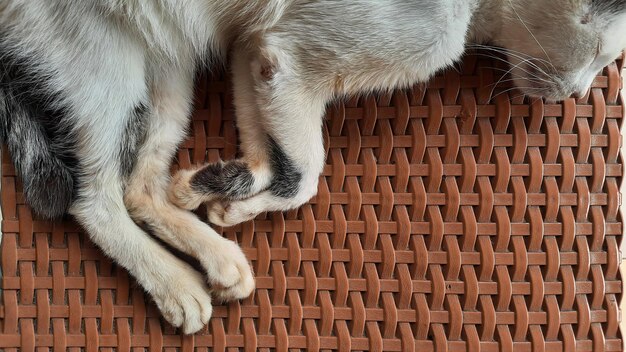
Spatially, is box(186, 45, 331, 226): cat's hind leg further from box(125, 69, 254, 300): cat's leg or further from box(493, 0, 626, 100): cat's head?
box(493, 0, 626, 100): cat's head

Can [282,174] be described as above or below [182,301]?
above

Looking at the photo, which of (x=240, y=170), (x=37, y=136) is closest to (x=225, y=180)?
(x=240, y=170)

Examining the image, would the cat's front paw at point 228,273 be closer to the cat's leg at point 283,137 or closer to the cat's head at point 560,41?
the cat's leg at point 283,137

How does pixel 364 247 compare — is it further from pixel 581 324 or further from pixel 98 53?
pixel 98 53

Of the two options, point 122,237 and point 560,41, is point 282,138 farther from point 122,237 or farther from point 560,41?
point 560,41

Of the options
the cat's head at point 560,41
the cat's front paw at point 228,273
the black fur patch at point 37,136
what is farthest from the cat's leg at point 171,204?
the cat's head at point 560,41

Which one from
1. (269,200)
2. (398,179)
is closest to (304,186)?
(269,200)
